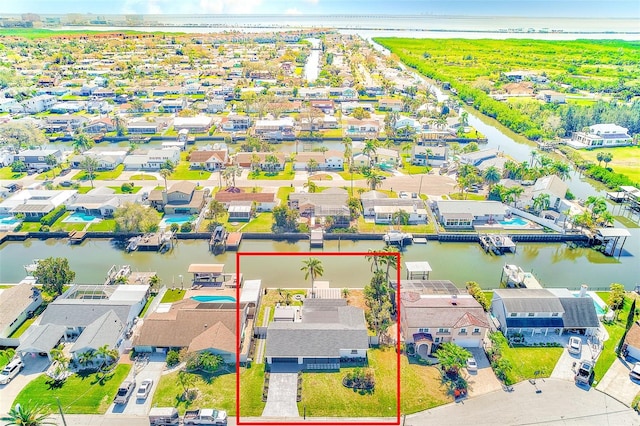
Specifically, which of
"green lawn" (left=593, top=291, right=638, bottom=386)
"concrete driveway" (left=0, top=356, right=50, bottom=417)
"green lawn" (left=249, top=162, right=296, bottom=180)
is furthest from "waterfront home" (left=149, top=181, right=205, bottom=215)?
"green lawn" (left=593, top=291, right=638, bottom=386)

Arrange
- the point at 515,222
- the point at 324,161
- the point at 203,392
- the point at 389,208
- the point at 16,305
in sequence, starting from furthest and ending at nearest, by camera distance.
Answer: the point at 324,161 < the point at 515,222 < the point at 389,208 < the point at 16,305 < the point at 203,392

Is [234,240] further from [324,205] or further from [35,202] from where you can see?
[35,202]

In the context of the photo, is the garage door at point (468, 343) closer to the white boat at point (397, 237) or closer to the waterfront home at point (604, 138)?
the white boat at point (397, 237)

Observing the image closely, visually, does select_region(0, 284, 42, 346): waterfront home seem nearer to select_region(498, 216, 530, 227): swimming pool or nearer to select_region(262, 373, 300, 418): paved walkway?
select_region(262, 373, 300, 418): paved walkway

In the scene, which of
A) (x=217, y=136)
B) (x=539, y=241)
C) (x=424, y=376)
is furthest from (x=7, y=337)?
(x=217, y=136)

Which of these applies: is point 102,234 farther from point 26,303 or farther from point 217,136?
point 217,136

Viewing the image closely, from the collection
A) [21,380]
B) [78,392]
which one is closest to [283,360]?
[78,392]
